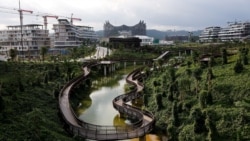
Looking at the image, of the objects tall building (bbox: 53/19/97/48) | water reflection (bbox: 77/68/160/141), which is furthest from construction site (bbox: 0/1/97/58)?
A: water reflection (bbox: 77/68/160/141)

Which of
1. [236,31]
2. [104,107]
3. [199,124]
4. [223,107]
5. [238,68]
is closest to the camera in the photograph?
[199,124]

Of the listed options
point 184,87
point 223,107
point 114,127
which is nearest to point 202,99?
point 223,107

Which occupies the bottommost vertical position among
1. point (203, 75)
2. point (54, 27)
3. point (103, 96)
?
point (103, 96)

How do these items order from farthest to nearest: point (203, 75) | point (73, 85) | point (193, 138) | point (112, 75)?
point (112, 75)
point (73, 85)
point (203, 75)
point (193, 138)

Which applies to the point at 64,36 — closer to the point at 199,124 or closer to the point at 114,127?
the point at 114,127

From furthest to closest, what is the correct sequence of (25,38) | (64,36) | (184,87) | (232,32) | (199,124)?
(232,32) → (64,36) → (25,38) → (184,87) → (199,124)

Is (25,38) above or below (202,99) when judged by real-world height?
above

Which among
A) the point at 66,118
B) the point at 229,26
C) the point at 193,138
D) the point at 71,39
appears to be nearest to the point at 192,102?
the point at 193,138

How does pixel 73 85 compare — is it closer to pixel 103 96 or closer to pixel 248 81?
pixel 103 96
